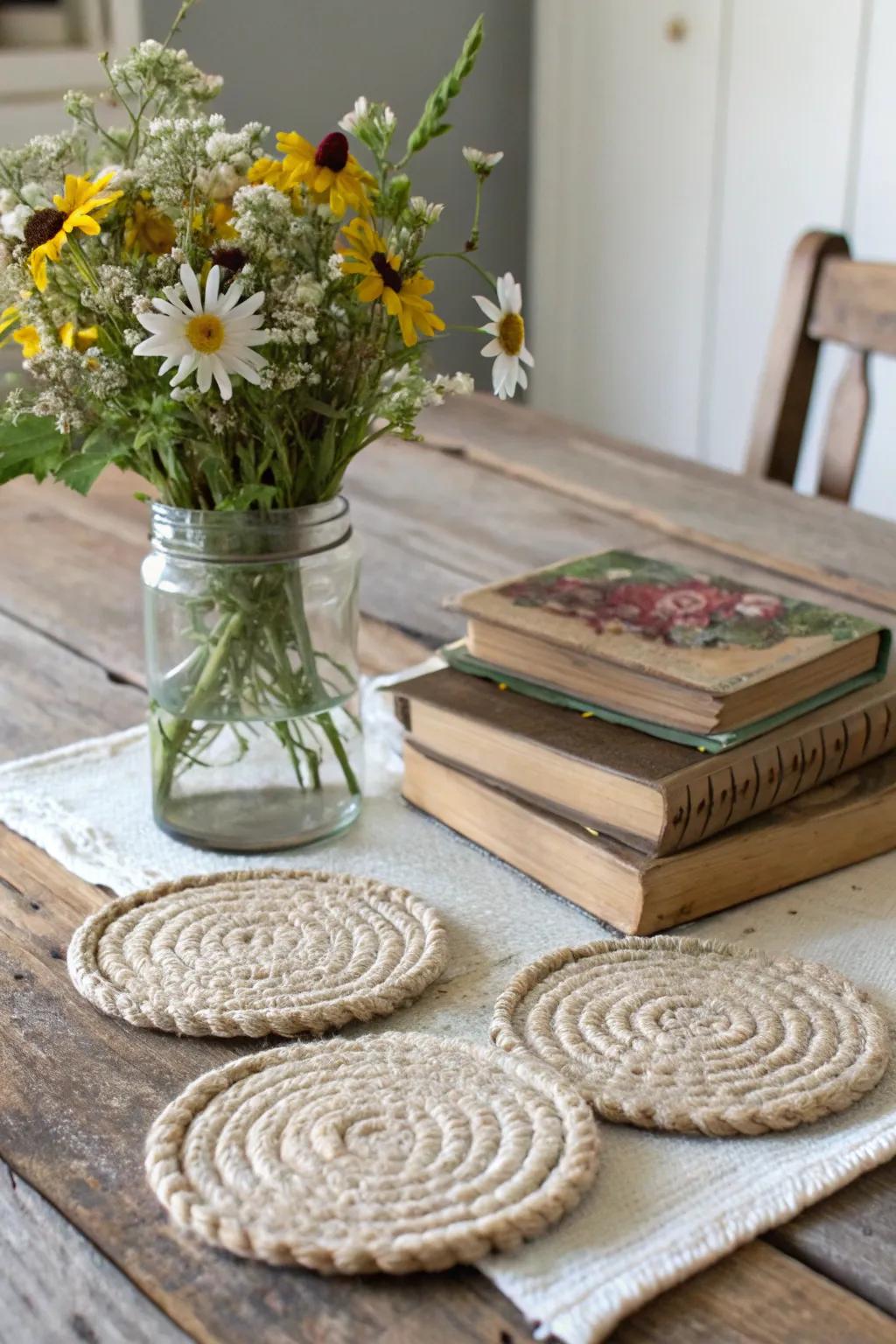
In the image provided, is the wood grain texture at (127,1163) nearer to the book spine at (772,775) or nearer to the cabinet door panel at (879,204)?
the book spine at (772,775)

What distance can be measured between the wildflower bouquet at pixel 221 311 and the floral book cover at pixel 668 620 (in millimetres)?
157

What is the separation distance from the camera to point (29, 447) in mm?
833

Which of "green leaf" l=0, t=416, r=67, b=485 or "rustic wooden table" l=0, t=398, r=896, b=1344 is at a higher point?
"green leaf" l=0, t=416, r=67, b=485

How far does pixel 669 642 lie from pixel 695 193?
2386 mm

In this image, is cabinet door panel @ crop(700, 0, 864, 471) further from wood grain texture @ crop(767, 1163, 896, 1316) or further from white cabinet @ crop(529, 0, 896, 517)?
wood grain texture @ crop(767, 1163, 896, 1316)

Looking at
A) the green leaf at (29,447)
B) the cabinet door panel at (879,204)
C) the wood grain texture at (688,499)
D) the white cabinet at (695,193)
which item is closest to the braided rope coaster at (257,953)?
the green leaf at (29,447)

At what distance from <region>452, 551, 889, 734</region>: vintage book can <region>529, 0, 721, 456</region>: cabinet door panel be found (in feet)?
7.46

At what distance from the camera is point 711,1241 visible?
59 centimetres

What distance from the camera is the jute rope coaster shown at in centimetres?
57

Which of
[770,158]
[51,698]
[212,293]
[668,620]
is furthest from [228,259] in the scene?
[770,158]

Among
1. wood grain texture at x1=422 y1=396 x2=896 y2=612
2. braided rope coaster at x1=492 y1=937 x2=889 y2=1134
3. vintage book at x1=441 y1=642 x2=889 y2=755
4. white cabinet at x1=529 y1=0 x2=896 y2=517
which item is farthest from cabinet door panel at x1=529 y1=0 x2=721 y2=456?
braided rope coaster at x1=492 y1=937 x2=889 y2=1134

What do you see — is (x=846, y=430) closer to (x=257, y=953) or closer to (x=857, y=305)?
(x=857, y=305)

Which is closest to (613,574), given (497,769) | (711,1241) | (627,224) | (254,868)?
(497,769)

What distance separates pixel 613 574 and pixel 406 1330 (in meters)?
0.56
